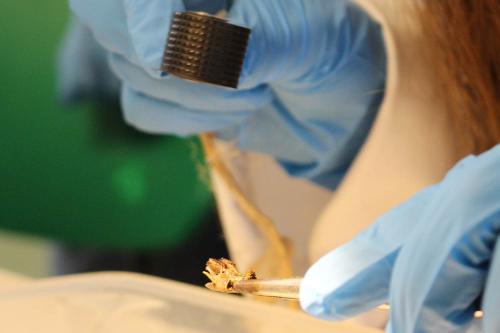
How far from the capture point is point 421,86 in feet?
2.12

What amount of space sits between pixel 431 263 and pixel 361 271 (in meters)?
0.04

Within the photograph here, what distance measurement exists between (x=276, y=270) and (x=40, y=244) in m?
0.46

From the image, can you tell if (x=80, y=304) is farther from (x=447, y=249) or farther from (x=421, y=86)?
(x=447, y=249)

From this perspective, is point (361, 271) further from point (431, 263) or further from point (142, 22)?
point (142, 22)

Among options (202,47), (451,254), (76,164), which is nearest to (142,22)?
(202,47)

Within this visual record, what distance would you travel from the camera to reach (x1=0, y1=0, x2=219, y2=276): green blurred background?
0.98 metres

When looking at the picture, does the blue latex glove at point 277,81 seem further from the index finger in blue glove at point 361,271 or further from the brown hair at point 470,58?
the index finger in blue glove at point 361,271

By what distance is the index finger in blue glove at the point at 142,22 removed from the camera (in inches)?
23.0

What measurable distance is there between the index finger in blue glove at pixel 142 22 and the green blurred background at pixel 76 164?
1.08 feet

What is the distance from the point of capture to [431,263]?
0.32 m

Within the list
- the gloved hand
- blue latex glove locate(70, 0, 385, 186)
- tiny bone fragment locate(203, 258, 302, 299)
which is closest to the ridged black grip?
blue latex glove locate(70, 0, 385, 186)

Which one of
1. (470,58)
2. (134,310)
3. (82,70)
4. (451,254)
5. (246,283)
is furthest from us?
(82,70)

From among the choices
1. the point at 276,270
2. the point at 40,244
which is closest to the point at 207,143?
the point at 276,270

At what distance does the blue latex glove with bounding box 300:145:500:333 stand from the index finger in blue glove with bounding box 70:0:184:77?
279mm
